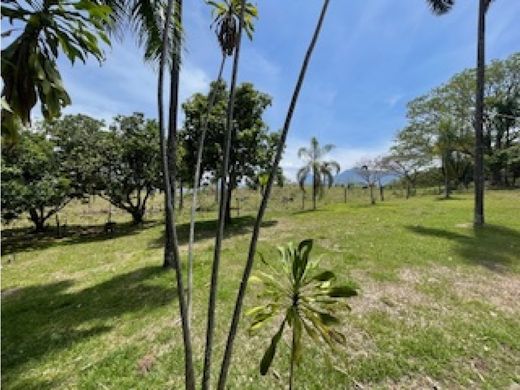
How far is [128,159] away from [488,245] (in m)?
17.8

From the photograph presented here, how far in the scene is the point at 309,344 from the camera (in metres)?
5.07

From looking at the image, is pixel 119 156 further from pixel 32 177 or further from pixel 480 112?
pixel 480 112

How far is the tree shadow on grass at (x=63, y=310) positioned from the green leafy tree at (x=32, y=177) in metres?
5.89

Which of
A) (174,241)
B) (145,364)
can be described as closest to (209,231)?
(145,364)

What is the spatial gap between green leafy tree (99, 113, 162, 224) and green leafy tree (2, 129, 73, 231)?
223 cm

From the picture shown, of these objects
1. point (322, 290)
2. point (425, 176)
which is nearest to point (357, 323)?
point (322, 290)

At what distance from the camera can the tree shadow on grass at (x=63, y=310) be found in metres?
5.68

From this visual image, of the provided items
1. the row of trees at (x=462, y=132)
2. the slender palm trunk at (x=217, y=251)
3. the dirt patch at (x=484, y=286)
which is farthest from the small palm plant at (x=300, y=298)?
the row of trees at (x=462, y=132)

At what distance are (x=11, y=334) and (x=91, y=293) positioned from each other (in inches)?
79.0

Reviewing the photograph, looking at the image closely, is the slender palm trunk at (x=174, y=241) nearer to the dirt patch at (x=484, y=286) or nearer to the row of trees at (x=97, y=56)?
the row of trees at (x=97, y=56)

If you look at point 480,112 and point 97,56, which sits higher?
point 480,112

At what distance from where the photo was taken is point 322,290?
3.38 m

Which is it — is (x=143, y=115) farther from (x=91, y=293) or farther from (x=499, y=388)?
(x=499, y=388)

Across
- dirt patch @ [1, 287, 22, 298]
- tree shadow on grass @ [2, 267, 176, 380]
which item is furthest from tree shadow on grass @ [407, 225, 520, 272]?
dirt patch @ [1, 287, 22, 298]
